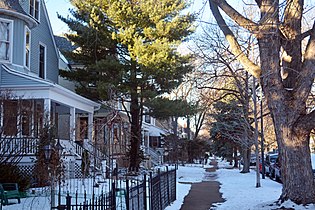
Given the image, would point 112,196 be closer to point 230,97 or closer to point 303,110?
point 303,110

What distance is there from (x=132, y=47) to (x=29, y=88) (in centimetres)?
760

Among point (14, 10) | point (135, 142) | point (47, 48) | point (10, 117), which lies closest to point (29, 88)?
point (10, 117)

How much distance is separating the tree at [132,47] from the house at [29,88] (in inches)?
73.3

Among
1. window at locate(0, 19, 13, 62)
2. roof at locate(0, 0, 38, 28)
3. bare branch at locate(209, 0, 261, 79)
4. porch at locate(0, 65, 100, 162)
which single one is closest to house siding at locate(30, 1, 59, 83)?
roof at locate(0, 0, 38, 28)

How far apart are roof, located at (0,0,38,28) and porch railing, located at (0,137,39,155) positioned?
638 cm

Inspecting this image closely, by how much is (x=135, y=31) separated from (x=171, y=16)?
2.42m

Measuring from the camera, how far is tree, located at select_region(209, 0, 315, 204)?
11406mm

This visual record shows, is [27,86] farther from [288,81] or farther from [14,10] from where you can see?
[288,81]

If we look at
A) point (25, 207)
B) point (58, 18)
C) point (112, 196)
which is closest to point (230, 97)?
point (58, 18)

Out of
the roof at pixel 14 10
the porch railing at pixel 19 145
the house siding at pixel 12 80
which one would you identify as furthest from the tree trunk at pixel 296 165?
the roof at pixel 14 10

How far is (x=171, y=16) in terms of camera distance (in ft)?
81.6

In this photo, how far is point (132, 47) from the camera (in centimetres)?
2384

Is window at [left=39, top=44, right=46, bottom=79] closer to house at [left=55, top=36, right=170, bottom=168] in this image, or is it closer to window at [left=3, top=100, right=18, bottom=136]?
house at [left=55, top=36, right=170, bottom=168]

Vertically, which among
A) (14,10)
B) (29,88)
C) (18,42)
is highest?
(14,10)
